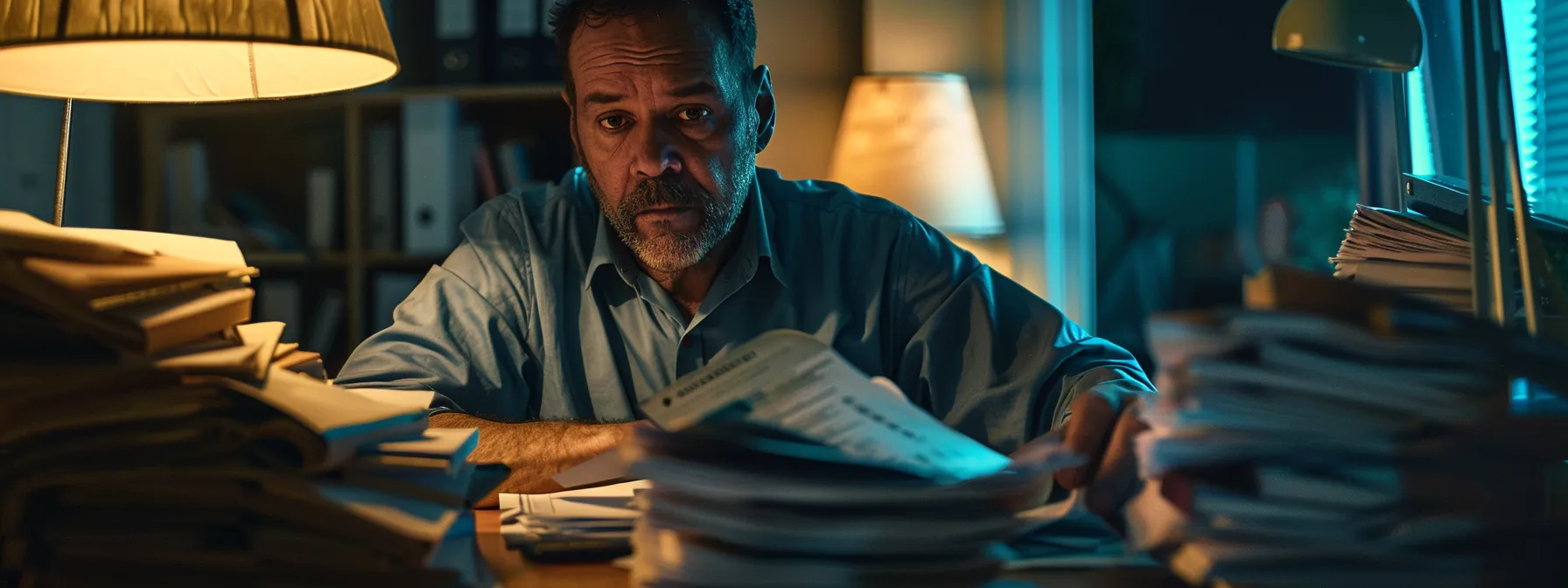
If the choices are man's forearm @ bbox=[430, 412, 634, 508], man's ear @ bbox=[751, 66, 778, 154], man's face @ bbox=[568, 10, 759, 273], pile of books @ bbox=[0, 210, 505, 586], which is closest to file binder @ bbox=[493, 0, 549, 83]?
man's ear @ bbox=[751, 66, 778, 154]

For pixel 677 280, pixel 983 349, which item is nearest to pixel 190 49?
pixel 677 280

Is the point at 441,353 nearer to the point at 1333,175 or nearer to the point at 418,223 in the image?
the point at 418,223

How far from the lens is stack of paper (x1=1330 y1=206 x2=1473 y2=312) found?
1.15m

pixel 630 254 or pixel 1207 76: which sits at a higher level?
pixel 1207 76

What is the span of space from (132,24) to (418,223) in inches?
95.3

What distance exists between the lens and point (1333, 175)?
9.00 ft

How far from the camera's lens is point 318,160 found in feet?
11.6

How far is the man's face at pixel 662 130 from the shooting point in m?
1.61

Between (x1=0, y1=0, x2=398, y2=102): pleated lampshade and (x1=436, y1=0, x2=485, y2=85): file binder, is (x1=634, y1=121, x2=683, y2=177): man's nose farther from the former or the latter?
(x1=436, y1=0, x2=485, y2=85): file binder

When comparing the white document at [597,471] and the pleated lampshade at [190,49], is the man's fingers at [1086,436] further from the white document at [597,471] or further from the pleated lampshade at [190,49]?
the pleated lampshade at [190,49]

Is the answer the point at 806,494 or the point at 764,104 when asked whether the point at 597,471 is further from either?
the point at 764,104

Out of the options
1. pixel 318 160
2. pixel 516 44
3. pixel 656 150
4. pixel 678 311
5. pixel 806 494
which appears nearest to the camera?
pixel 806 494

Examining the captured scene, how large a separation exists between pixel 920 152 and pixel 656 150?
1295 millimetres

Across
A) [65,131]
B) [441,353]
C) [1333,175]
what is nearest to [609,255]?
[441,353]
